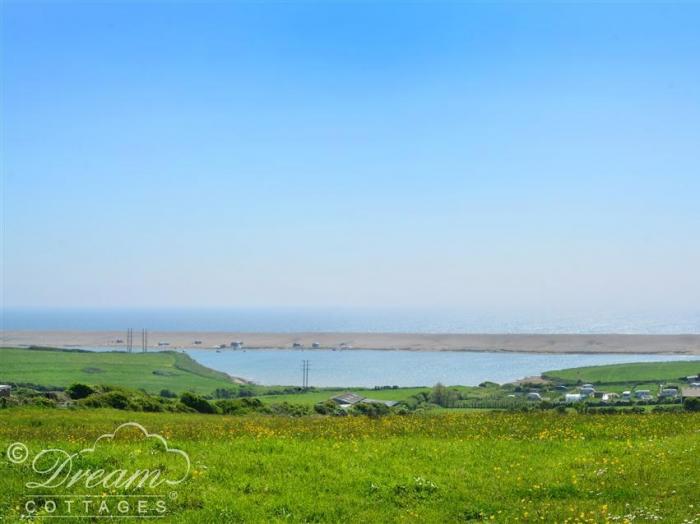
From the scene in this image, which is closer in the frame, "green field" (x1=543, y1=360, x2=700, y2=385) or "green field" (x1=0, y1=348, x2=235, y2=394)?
"green field" (x1=543, y1=360, x2=700, y2=385)

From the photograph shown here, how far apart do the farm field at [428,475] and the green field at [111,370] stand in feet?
261

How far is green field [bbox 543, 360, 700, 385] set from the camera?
92.2 m

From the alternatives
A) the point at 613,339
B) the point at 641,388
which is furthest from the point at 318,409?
the point at 613,339

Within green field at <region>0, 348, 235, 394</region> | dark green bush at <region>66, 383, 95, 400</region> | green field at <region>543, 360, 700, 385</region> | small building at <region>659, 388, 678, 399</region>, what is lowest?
green field at <region>0, 348, 235, 394</region>

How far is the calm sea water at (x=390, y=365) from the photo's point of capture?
106 m

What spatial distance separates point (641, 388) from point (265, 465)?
267 ft

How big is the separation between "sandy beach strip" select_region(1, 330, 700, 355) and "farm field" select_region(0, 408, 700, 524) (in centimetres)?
13706

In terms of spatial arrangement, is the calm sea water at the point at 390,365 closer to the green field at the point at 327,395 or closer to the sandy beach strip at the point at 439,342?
the sandy beach strip at the point at 439,342

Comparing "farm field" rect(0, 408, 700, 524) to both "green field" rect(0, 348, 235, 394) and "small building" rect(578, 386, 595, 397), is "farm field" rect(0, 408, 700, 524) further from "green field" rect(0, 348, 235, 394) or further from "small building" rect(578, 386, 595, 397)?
"green field" rect(0, 348, 235, 394)

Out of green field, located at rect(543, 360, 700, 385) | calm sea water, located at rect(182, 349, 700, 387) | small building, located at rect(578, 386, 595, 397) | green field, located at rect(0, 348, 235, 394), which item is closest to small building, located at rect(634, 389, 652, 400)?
small building, located at rect(578, 386, 595, 397)

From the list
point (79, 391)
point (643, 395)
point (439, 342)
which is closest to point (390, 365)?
point (439, 342)

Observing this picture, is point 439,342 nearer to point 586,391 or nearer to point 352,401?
point 586,391

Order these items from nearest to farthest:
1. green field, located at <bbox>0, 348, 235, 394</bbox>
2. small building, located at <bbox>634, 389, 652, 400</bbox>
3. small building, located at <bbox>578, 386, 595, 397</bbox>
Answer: small building, located at <bbox>634, 389, 652, 400</bbox>, small building, located at <bbox>578, 386, 595, 397</bbox>, green field, located at <bbox>0, 348, 235, 394</bbox>

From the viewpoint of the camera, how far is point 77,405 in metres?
36.9
